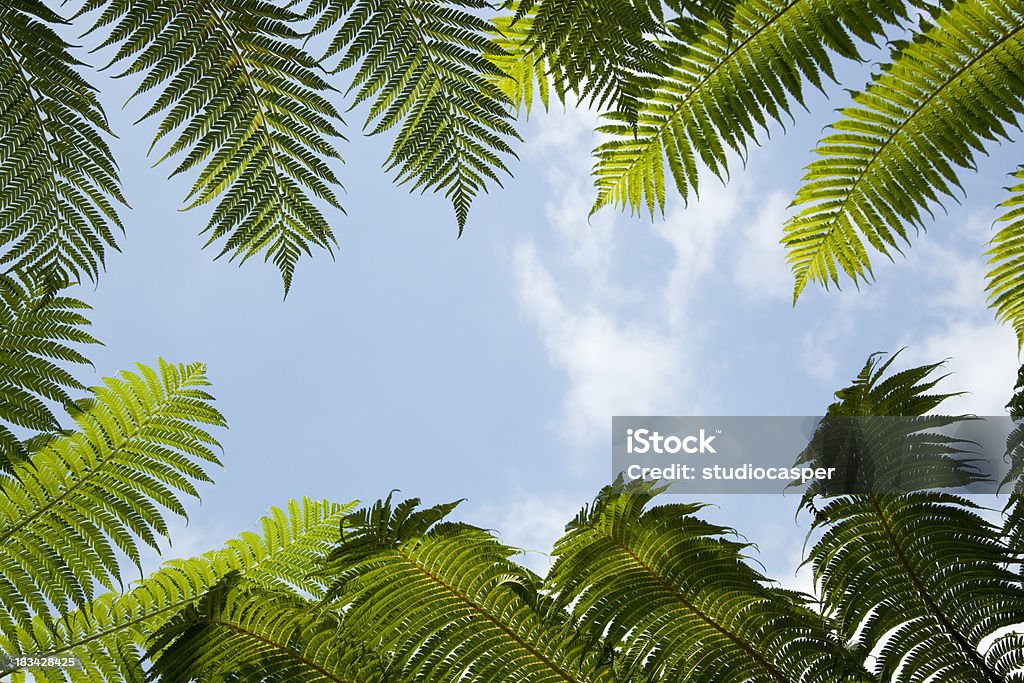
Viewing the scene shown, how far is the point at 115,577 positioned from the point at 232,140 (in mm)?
1193

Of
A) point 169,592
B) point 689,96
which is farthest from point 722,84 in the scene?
point 169,592

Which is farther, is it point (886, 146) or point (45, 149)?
point (886, 146)

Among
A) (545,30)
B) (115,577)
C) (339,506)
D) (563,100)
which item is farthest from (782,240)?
(115,577)

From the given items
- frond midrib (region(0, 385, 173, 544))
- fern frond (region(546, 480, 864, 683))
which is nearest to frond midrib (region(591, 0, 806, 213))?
fern frond (region(546, 480, 864, 683))

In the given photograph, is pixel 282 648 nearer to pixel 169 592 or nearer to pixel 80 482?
pixel 169 592

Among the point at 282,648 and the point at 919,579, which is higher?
the point at 919,579

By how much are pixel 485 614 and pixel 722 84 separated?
112cm

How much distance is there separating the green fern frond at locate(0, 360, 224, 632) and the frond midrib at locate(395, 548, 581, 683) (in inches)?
27.6

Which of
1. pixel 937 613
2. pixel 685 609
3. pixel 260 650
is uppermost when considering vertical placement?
pixel 937 613

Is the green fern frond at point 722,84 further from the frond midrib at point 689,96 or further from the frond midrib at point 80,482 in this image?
the frond midrib at point 80,482

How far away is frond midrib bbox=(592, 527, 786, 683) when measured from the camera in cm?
142

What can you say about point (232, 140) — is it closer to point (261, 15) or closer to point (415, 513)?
point (261, 15)

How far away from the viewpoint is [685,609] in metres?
1.45

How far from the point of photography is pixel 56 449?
6.04 feet
